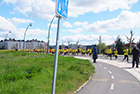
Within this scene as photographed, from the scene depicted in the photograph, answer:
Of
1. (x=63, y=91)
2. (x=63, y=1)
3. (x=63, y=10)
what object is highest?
(x=63, y=1)

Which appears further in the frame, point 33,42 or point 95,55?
point 33,42

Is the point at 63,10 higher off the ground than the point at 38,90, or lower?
higher

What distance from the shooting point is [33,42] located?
168m

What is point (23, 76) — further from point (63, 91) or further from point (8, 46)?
point (8, 46)

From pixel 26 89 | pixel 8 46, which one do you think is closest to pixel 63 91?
pixel 26 89

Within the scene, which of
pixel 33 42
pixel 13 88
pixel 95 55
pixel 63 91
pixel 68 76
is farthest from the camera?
pixel 33 42

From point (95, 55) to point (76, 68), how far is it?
6.49 meters

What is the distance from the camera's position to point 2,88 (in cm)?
450

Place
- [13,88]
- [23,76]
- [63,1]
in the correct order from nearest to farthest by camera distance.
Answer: [63,1], [13,88], [23,76]

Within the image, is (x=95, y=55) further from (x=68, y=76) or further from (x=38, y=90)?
(x=38, y=90)

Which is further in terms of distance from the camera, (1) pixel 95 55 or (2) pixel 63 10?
(1) pixel 95 55

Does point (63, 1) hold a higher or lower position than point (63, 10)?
higher

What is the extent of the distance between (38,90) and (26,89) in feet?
1.27

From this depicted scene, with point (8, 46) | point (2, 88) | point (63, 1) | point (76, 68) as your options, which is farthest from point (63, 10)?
point (8, 46)
